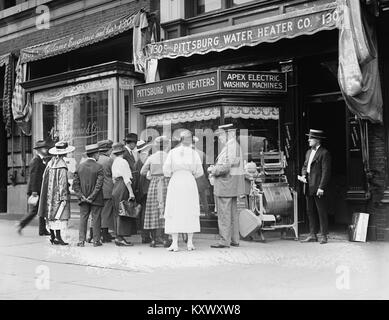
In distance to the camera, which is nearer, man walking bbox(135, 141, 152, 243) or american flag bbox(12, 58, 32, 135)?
man walking bbox(135, 141, 152, 243)

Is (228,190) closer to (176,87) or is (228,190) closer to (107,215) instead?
(107,215)

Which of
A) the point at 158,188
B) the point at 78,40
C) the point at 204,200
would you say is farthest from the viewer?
the point at 78,40

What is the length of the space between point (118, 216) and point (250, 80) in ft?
12.3

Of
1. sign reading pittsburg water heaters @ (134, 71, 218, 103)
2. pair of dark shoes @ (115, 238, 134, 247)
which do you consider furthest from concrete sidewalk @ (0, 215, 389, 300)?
sign reading pittsburg water heaters @ (134, 71, 218, 103)

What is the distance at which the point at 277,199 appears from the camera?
1041 centimetres

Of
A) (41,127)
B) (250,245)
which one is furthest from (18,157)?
(250,245)

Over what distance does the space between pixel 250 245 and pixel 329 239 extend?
163 centimetres

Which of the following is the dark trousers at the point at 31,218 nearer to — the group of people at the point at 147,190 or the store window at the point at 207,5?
the group of people at the point at 147,190

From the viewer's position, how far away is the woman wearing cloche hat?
10.8 metres

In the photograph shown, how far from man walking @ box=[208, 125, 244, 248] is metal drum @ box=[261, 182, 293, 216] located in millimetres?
761

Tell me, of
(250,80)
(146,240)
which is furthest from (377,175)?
(146,240)

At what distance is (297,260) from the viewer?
8219 mm

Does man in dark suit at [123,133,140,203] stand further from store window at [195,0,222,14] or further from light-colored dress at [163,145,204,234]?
store window at [195,0,222,14]

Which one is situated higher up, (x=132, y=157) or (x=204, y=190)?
(x=132, y=157)
